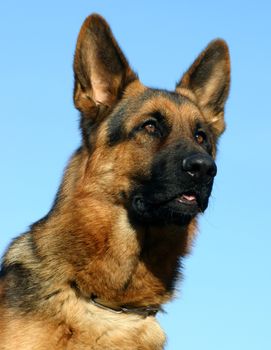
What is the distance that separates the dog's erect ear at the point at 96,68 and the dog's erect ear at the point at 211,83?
108cm

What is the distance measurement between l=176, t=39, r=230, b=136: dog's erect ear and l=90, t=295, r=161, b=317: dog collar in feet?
8.78

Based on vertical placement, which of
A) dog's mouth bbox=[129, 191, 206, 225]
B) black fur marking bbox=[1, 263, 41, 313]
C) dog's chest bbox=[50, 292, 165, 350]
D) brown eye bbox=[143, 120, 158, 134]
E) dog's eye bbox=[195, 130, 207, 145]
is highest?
brown eye bbox=[143, 120, 158, 134]

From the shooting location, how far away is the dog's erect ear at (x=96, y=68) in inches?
316

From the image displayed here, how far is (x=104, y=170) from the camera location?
767cm

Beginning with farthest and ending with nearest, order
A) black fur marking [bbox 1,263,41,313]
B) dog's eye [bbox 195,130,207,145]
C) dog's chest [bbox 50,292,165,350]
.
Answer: dog's eye [bbox 195,130,207,145] → black fur marking [bbox 1,263,41,313] → dog's chest [bbox 50,292,165,350]

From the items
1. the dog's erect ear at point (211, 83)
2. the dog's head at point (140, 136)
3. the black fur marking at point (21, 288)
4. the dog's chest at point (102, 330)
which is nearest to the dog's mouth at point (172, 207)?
the dog's head at point (140, 136)

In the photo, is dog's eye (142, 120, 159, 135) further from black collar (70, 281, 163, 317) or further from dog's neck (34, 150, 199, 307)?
black collar (70, 281, 163, 317)

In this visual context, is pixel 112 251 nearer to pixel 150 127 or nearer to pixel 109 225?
pixel 109 225

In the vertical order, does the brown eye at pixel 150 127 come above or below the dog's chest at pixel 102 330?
above

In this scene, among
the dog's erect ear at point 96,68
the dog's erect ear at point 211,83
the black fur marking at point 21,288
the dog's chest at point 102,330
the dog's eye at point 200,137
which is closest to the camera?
the dog's chest at point 102,330

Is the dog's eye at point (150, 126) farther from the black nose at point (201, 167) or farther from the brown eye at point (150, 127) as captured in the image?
the black nose at point (201, 167)

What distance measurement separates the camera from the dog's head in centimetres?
731

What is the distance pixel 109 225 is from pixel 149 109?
1.54 metres

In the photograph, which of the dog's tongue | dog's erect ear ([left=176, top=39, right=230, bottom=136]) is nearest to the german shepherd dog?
the dog's tongue
